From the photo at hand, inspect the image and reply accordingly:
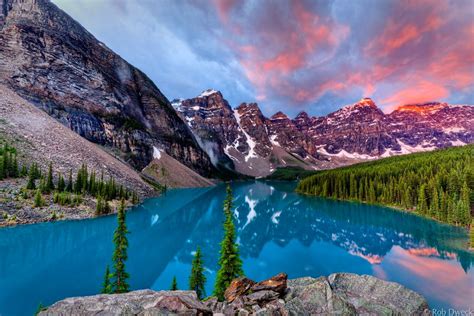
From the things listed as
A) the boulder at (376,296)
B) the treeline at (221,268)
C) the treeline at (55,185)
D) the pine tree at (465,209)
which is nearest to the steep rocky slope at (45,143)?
the treeline at (55,185)

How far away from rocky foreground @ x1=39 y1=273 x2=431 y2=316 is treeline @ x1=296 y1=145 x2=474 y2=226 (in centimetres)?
5809

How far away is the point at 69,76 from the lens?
13400cm

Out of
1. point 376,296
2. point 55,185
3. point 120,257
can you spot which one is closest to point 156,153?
point 55,185

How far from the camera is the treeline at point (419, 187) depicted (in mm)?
59528

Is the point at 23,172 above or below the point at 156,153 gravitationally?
below

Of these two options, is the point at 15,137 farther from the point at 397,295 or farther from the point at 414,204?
the point at 414,204

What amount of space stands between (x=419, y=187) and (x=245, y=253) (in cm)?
6364

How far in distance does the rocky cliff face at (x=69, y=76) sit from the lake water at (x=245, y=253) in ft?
282

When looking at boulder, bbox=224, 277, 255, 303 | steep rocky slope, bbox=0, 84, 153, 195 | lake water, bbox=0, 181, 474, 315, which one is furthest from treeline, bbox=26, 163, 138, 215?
boulder, bbox=224, 277, 255, 303

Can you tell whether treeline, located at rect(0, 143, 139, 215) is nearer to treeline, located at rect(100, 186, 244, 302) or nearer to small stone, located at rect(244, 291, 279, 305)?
treeline, located at rect(100, 186, 244, 302)

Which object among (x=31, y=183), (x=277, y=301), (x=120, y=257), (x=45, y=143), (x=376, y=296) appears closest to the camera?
(x=277, y=301)

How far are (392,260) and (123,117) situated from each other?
15708 centimetres

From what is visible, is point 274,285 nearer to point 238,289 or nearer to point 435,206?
point 238,289

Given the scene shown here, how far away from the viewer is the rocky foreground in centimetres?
964
